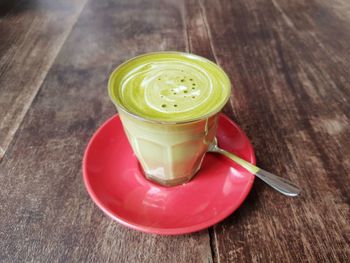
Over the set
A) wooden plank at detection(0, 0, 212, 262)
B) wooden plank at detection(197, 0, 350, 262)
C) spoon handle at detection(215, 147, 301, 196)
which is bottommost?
wooden plank at detection(0, 0, 212, 262)

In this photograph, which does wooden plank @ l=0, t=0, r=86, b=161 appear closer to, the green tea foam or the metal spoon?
the green tea foam

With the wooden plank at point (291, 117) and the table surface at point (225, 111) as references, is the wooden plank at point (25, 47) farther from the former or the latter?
the wooden plank at point (291, 117)

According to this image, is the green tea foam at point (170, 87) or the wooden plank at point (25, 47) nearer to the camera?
the green tea foam at point (170, 87)

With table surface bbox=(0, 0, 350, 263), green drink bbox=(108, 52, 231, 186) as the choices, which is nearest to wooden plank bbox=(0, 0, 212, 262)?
table surface bbox=(0, 0, 350, 263)

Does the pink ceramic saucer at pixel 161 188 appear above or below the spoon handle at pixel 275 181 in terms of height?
below

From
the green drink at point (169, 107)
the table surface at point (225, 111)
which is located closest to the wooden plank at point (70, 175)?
the table surface at point (225, 111)

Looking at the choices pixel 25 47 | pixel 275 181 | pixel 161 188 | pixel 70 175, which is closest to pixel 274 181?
pixel 275 181

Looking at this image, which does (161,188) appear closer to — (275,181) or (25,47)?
(275,181)
